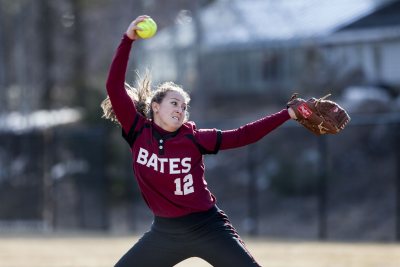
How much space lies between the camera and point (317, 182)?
18.6 m

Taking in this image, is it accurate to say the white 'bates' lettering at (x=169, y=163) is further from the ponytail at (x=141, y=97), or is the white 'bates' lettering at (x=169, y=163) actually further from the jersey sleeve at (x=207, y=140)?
the ponytail at (x=141, y=97)

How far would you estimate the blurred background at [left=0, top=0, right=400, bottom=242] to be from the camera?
60.8 feet

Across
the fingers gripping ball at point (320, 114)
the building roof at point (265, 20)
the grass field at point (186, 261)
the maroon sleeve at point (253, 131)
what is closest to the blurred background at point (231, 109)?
the building roof at point (265, 20)

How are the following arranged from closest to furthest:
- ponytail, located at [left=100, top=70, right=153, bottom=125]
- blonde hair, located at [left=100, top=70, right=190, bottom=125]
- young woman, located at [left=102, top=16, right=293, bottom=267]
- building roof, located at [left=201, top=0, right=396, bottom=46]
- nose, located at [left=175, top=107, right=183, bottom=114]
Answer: young woman, located at [left=102, top=16, right=293, bottom=267]
nose, located at [left=175, top=107, right=183, bottom=114]
blonde hair, located at [left=100, top=70, right=190, bottom=125]
ponytail, located at [left=100, top=70, right=153, bottom=125]
building roof, located at [left=201, top=0, right=396, bottom=46]

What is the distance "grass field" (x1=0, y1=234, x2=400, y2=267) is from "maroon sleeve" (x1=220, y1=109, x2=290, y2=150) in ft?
17.0

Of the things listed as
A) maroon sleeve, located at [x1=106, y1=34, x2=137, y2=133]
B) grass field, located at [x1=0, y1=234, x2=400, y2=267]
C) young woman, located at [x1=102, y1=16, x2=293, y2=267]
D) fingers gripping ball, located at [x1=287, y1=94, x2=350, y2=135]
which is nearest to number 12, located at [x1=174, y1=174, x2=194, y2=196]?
young woman, located at [x1=102, y1=16, x2=293, y2=267]

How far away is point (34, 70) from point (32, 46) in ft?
4.27

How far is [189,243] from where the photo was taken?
554 centimetres

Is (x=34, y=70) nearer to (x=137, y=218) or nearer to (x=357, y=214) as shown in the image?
(x=137, y=218)

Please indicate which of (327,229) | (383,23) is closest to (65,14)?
(383,23)

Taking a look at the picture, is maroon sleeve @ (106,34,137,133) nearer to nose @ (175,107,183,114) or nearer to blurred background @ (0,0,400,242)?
nose @ (175,107,183,114)

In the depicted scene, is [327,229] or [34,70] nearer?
[327,229]

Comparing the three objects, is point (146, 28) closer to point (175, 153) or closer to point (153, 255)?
point (175, 153)

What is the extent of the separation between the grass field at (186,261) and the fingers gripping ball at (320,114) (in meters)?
5.07
